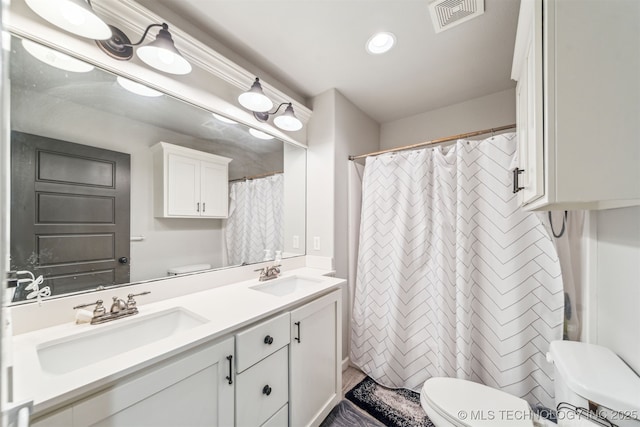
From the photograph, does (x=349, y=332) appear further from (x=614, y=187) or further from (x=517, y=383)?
(x=614, y=187)

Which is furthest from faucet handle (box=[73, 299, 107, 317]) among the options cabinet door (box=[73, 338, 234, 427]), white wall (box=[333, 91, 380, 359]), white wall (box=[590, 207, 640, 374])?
white wall (box=[590, 207, 640, 374])

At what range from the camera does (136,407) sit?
695mm

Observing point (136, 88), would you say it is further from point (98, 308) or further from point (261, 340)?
point (261, 340)

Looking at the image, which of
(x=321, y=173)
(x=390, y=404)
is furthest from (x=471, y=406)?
(x=321, y=173)

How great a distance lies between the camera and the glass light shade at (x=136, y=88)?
3.58 feet

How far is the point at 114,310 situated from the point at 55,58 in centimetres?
105

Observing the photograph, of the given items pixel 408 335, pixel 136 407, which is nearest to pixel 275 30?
pixel 136 407

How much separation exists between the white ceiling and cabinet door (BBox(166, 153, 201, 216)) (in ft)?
2.52

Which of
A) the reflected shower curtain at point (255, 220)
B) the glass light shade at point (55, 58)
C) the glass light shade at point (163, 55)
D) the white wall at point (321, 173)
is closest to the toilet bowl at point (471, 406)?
the white wall at point (321, 173)

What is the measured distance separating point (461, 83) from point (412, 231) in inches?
50.1

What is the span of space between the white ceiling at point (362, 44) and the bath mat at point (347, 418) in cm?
240

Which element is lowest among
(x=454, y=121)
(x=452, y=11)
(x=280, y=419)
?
(x=280, y=419)

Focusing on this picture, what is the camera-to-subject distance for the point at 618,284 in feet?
3.08

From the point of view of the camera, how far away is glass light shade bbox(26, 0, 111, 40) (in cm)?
84
